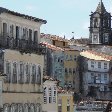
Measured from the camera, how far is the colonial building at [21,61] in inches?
2152

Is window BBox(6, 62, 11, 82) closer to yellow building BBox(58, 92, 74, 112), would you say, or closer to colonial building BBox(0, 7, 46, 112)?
colonial building BBox(0, 7, 46, 112)

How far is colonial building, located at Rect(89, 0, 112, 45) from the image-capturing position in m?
151

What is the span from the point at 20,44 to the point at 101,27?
95.7 meters

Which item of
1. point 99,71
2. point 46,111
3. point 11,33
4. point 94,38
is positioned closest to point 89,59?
point 99,71

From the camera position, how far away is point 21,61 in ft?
189

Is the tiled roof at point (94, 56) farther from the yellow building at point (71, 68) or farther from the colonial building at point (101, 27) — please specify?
the colonial building at point (101, 27)

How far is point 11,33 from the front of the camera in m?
56.4

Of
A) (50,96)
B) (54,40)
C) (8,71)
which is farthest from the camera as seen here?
(54,40)

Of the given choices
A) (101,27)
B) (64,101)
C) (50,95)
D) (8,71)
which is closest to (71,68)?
(101,27)

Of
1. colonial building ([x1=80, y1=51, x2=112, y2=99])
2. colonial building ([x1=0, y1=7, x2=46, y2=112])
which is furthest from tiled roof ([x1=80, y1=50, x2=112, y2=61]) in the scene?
colonial building ([x1=0, y1=7, x2=46, y2=112])

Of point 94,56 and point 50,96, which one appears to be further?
point 94,56

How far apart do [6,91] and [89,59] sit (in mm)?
63529

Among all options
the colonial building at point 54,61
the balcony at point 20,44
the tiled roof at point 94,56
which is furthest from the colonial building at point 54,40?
the balcony at point 20,44

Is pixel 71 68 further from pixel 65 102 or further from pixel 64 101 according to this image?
pixel 64 101
